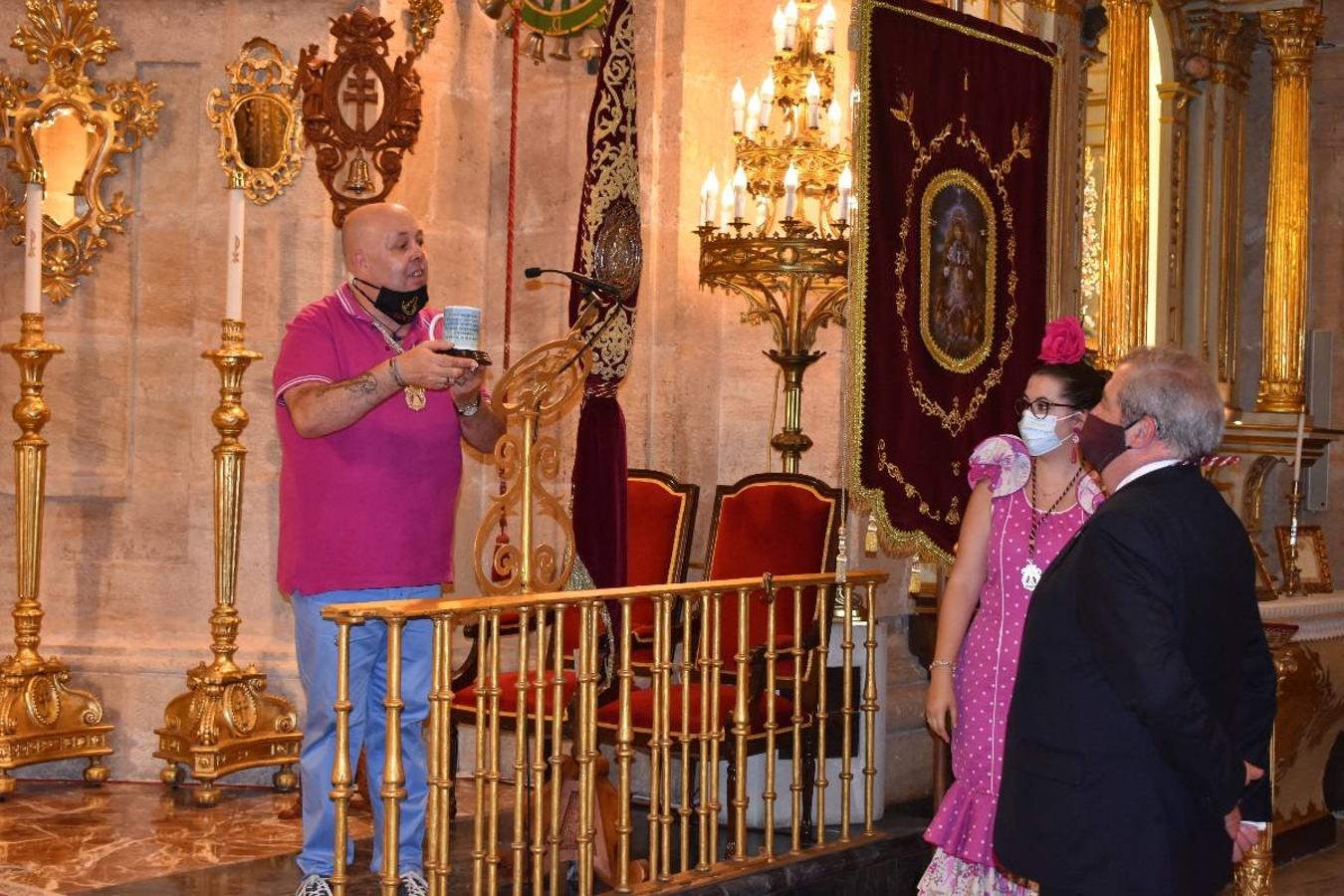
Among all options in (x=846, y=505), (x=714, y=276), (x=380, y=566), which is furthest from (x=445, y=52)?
(x=380, y=566)

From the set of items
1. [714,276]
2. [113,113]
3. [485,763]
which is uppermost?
[113,113]

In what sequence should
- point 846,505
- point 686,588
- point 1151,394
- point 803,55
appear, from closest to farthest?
point 1151,394
point 686,588
point 846,505
point 803,55

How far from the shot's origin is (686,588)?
4500mm

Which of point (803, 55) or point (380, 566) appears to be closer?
point (380, 566)

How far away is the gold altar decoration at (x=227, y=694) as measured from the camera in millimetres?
5715

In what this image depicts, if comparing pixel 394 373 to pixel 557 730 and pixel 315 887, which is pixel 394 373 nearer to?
pixel 557 730

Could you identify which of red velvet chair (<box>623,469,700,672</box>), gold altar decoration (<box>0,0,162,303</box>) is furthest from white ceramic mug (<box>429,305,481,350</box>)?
gold altar decoration (<box>0,0,162,303</box>)

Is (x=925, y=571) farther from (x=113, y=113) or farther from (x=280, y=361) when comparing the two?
(x=113, y=113)

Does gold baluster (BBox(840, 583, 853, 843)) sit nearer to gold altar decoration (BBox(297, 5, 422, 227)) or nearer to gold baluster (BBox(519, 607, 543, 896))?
gold baluster (BBox(519, 607, 543, 896))

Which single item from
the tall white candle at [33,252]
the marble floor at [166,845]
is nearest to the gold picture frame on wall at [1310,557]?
the marble floor at [166,845]

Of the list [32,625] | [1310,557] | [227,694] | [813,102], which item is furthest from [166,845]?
[1310,557]

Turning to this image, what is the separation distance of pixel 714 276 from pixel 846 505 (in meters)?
1.13

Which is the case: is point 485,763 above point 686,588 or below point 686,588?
below

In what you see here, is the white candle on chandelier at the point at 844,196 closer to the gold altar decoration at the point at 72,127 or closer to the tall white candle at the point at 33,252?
the gold altar decoration at the point at 72,127
